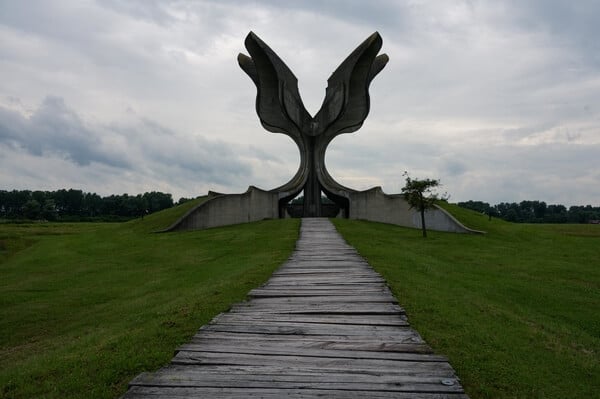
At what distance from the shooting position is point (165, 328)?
5340mm

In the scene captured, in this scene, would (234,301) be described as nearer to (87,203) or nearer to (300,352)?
(300,352)

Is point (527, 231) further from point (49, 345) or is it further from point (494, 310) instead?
point (49, 345)

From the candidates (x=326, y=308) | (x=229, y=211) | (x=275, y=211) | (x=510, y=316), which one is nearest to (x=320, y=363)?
(x=326, y=308)

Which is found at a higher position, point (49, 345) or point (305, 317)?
point (305, 317)

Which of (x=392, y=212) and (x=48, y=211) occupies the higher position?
(x=48, y=211)

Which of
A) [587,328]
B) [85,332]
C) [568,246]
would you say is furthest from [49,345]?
[568,246]

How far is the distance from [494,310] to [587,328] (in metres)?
1.80

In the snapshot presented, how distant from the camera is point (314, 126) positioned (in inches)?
1254

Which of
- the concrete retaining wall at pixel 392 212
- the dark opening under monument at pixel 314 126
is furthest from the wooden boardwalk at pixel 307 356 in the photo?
the dark opening under monument at pixel 314 126

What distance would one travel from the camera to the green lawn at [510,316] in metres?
4.09

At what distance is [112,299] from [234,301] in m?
5.11

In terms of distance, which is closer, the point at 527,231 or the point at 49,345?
the point at 49,345

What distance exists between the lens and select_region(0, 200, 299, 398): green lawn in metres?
4.17

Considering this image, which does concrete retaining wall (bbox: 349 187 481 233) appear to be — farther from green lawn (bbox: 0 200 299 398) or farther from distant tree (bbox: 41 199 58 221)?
distant tree (bbox: 41 199 58 221)
